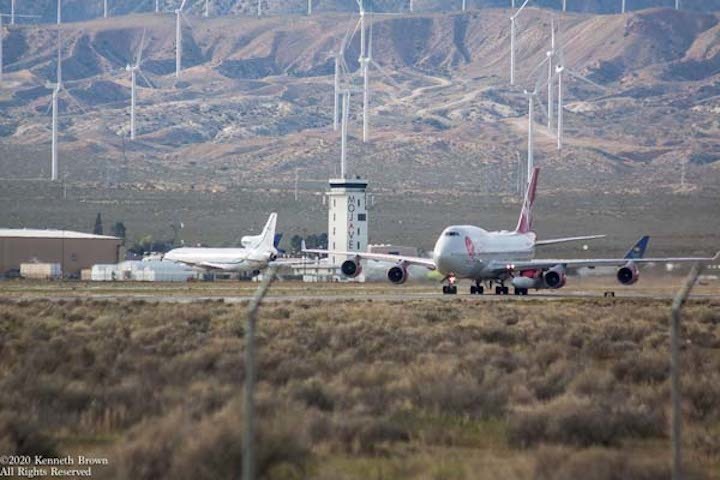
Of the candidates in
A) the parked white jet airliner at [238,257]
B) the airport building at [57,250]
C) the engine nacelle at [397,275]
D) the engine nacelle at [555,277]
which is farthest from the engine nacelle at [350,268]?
the airport building at [57,250]

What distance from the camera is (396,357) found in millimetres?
39688

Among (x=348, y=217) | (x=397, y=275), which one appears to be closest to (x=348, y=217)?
(x=348, y=217)

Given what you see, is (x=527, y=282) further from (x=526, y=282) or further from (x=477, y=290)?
(x=477, y=290)

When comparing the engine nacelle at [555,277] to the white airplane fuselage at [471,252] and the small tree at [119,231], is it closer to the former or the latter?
the white airplane fuselage at [471,252]

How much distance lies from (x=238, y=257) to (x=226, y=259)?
1003 mm

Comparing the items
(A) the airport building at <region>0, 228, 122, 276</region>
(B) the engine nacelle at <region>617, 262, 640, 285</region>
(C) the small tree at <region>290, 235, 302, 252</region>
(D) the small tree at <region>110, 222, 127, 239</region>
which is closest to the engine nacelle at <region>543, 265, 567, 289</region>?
(B) the engine nacelle at <region>617, 262, 640, 285</region>

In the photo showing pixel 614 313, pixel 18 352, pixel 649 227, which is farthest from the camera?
pixel 649 227

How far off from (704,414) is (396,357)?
1042cm

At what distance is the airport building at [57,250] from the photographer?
133 m

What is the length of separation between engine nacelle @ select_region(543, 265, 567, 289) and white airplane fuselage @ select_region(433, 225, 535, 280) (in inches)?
78.8

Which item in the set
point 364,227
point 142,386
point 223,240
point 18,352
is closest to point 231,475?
point 142,386

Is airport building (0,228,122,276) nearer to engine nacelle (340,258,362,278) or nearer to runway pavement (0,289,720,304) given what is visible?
engine nacelle (340,258,362,278)

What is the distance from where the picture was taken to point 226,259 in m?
127

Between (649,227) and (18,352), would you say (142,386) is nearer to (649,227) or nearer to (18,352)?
(18,352)
